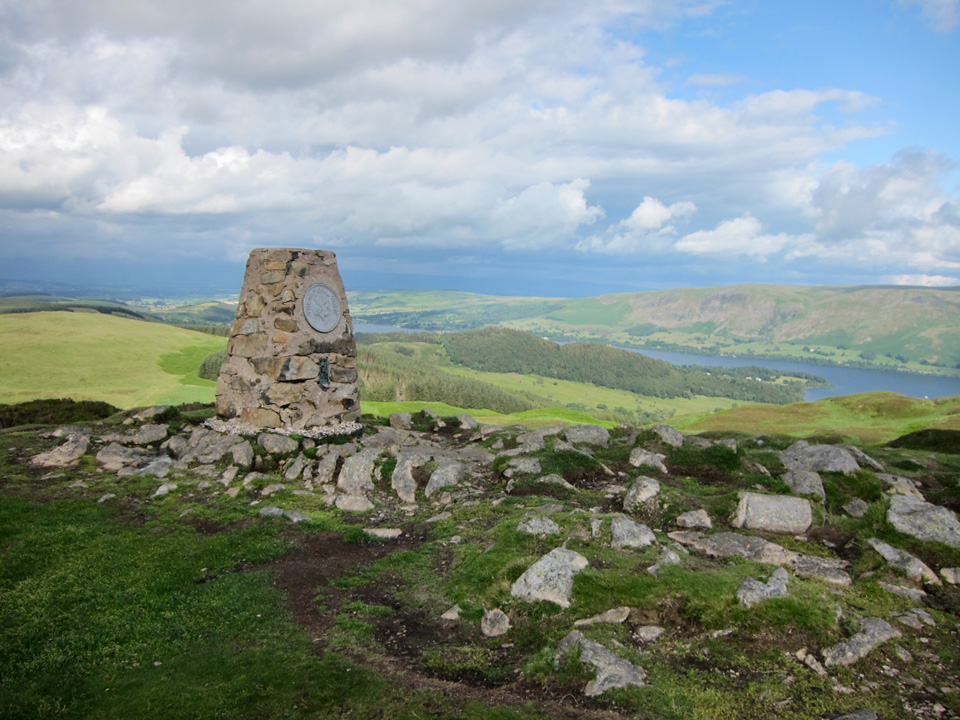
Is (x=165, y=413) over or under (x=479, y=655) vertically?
over

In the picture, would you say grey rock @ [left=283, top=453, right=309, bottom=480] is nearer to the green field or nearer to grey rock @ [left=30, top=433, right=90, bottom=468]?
grey rock @ [left=30, top=433, right=90, bottom=468]

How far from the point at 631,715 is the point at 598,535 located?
4861 millimetres

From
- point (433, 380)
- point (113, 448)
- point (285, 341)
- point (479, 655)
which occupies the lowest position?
point (433, 380)

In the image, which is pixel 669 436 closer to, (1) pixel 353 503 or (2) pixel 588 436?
(2) pixel 588 436

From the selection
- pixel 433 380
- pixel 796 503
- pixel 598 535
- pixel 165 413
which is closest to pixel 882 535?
pixel 796 503

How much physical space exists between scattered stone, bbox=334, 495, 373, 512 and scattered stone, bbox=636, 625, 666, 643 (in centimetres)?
905

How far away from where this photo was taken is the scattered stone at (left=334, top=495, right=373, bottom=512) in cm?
1548

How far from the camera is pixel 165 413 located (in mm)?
22297

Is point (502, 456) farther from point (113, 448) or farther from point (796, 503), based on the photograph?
point (113, 448)

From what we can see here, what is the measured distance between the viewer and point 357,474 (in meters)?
16.8

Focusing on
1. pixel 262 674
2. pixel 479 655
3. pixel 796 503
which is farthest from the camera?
pixel 796 503

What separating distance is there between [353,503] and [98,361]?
62940 millimetres

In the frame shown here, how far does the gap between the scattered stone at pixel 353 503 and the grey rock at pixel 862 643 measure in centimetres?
1151

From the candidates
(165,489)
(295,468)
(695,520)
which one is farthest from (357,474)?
(695,520)
